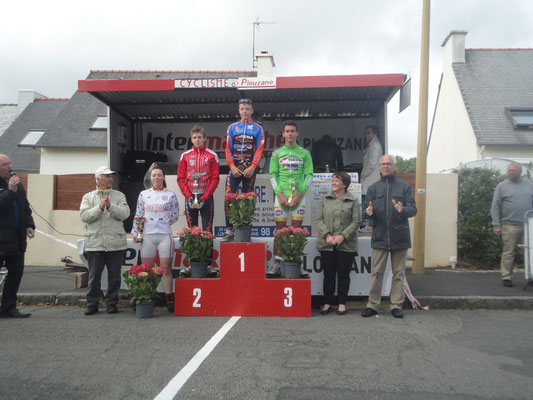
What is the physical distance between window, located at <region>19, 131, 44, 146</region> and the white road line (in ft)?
85.4

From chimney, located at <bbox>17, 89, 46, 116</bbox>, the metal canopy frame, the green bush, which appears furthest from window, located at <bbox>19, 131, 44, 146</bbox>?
the green bush

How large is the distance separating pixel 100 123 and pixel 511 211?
2083 cm

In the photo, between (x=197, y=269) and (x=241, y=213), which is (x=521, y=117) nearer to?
(x=241, y=213)

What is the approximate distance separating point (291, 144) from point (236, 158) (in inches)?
32.6

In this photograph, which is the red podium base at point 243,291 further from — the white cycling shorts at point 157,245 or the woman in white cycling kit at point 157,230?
the white cycling shorts at point 157,245

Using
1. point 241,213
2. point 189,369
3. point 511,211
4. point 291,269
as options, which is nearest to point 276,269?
point 291,269

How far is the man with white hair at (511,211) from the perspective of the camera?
7.34 metres

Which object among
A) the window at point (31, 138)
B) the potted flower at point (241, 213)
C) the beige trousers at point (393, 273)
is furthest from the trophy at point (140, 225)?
the window at point (31, 138)

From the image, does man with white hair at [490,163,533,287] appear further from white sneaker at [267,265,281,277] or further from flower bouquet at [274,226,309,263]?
white sneaker at [267,265,281,277]

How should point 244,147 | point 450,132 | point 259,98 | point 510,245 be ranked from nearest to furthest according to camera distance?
point 244,147
point 510,245
point 259,98
point 450,132

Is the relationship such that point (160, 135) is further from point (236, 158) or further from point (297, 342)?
point (297, 342)

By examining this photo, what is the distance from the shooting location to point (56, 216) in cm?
1007

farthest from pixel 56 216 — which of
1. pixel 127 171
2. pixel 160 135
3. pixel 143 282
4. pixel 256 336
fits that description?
pixel 256 336

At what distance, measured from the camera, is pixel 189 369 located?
355 cm
